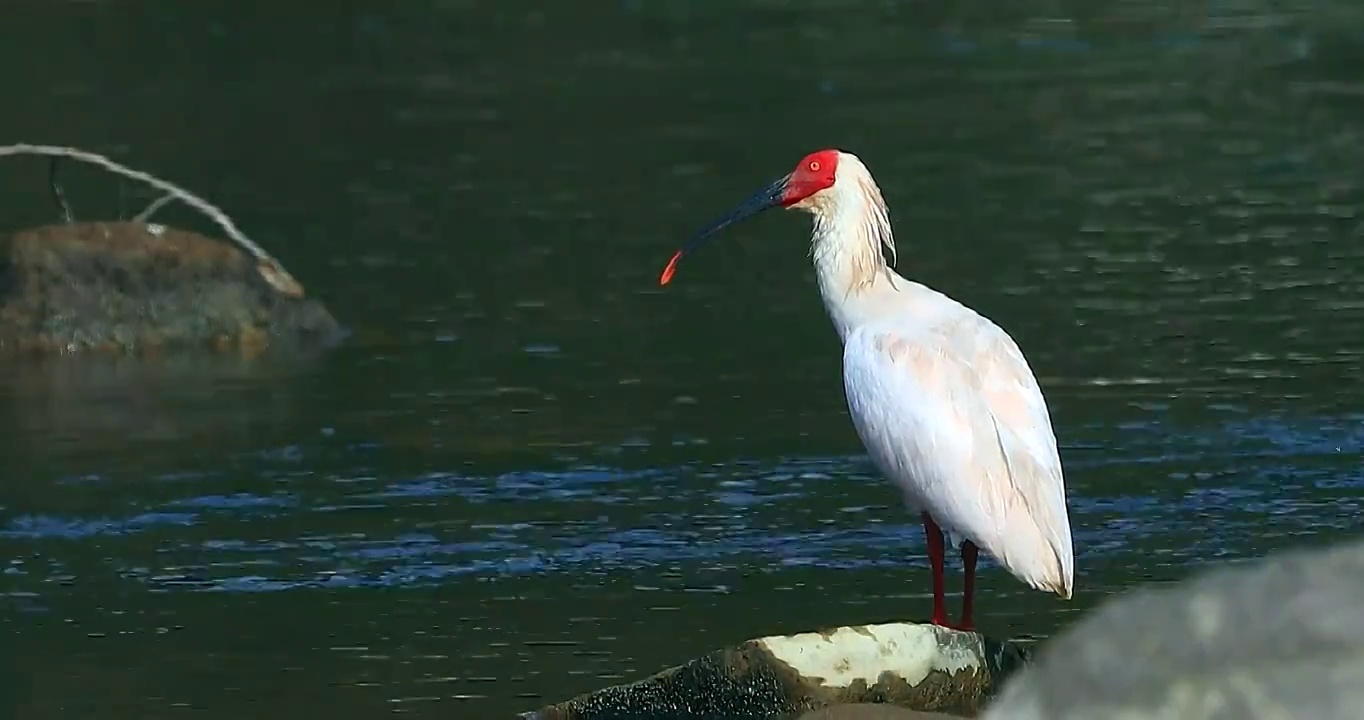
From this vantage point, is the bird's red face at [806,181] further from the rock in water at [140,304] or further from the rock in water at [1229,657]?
the rock in water at [140,304]

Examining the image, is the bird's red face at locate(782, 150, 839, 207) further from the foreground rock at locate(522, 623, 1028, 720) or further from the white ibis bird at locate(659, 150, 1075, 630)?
the foreground rock at locate(522, 623, 1028, 720)

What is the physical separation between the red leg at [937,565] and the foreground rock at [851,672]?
72 cm

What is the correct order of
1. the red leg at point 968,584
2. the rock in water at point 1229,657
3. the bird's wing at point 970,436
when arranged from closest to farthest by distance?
the rock in water at point 1229,657, the bird's wing at point 970,436, the red leg at point 968,584

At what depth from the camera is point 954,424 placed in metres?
8.67

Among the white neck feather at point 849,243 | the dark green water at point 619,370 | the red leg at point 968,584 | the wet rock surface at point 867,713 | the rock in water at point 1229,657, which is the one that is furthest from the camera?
the dark green water at point 619,370

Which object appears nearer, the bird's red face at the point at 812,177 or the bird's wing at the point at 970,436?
the bird's wing at the point at 970,436

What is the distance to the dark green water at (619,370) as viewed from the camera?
10.4 m

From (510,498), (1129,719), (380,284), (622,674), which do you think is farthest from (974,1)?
(1129,719)

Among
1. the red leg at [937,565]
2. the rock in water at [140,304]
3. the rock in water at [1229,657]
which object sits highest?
the rock in water at [1229,657]

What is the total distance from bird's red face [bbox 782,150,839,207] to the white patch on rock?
236 centimetres

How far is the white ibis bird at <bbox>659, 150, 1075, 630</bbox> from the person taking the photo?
332 inches

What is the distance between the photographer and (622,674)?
376 inches

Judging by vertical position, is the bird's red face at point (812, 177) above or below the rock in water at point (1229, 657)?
above

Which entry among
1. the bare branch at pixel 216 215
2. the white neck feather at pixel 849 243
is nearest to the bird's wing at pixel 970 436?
the white neck feather at pixel 849 243
